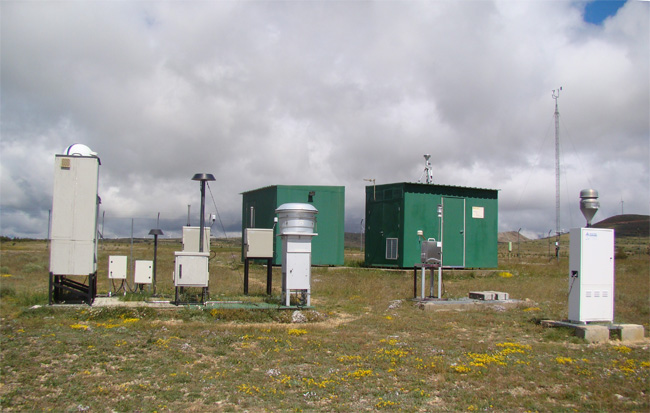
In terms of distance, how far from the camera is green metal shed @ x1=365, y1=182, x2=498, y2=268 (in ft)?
85.1

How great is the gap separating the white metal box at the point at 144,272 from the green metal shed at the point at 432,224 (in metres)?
13.8

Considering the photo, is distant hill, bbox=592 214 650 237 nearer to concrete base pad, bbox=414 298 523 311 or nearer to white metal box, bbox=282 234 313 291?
concrete base pad, bbox=414 298 523 311

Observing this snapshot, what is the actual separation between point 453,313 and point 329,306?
10.5 feet

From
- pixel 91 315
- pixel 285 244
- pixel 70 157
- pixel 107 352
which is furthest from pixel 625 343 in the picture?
pixel 70 157

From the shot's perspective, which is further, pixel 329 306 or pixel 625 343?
pixel 329 306

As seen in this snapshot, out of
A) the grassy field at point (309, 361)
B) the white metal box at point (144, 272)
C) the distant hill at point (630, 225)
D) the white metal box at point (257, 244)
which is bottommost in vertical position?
the grassy field at point (309, 361)

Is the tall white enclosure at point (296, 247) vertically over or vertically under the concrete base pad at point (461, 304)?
over

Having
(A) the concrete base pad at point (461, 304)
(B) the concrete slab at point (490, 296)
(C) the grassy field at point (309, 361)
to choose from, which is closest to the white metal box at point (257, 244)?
(C) the grassy field at point (309, 361)

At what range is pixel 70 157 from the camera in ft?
41.6

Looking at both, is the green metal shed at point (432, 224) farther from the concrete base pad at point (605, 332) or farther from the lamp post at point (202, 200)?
the concrete base pad at point (605, 332)

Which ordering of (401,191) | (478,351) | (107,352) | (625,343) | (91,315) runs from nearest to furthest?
1. (107,352)
2. (478,351)
3. (625,343)
4. (91,315)
5. (401,191)

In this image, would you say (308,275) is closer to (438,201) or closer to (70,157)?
(70,157)

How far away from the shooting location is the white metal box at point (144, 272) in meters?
14.4

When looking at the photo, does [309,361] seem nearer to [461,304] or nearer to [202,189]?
[202,189]
